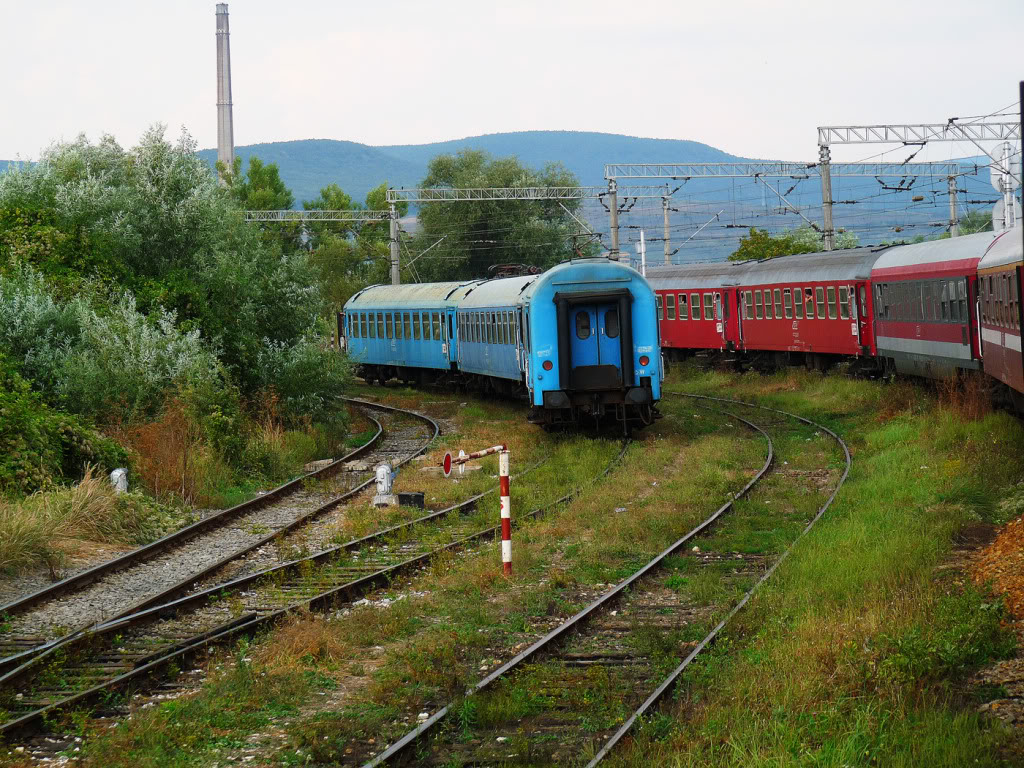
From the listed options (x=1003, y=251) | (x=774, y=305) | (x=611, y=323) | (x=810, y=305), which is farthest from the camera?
(x=774, y=305)

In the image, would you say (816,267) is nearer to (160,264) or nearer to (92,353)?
(160,264)

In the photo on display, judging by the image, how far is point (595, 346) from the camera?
21.8 meters

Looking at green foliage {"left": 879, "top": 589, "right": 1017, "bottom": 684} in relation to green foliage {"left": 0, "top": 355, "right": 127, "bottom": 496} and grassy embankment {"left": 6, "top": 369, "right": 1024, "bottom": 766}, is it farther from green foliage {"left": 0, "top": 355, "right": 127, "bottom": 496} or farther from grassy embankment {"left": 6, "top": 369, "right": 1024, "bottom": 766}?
green foliage {"left": 0, "top": 355, "right": 127, "bottom": 496}

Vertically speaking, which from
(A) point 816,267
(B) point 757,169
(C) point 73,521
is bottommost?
(C) point 73,521

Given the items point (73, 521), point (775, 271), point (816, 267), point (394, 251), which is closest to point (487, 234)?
point (394, 251)

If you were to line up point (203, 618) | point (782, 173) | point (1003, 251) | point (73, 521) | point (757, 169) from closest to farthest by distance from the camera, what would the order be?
point (203, 618), point (73, 521), point (1003, 251), point (782, 173), point (757, 169)

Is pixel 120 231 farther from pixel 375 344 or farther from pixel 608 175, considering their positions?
pixel 608 175

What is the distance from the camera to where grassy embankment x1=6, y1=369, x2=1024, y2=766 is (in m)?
7.03

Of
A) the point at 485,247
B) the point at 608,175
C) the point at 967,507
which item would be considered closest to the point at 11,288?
the point at 967,507

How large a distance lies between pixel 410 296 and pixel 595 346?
18296 mm

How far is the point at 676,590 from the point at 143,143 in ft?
64.2

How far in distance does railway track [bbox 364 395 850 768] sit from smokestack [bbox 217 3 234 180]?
5867 centimetres

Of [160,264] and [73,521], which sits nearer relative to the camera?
[73,521]

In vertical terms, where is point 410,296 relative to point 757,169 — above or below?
below
